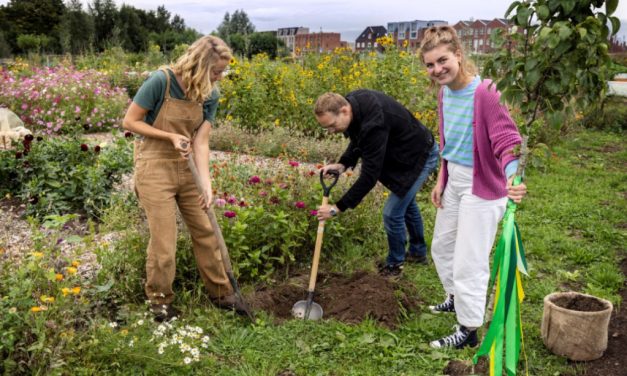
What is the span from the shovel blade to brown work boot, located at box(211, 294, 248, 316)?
34 centimetres

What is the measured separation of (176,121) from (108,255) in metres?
1.01

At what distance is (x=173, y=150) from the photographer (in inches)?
127

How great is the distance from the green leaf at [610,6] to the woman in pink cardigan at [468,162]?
2.13 feet

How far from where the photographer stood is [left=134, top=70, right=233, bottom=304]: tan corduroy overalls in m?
3.19

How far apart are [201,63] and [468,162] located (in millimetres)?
1555

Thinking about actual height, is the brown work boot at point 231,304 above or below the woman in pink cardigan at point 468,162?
below

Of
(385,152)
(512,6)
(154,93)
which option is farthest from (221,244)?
(512,6)

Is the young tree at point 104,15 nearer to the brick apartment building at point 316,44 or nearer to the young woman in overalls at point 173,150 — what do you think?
the brick apartment building at point 316,44

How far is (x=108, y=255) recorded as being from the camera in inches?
139

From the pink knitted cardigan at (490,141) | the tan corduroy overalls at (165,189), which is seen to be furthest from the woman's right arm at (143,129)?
the pink knitted cardigan at (490,141)

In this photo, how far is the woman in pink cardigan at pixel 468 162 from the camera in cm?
282

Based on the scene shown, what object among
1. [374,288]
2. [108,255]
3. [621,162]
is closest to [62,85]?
[108,255]

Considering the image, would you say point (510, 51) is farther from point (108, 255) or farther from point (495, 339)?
point (108, 255)

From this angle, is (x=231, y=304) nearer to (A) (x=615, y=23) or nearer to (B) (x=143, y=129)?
(B) (x=143, y=129)
